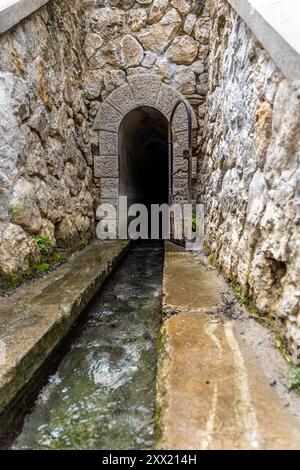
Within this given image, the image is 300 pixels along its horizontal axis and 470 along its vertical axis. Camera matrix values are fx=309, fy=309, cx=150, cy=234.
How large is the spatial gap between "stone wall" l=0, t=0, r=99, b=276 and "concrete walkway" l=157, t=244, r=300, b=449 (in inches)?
59.8

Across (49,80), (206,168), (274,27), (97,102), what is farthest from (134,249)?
(274,27)

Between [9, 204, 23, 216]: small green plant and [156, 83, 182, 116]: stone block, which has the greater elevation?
[156, 83, 182, 116]: stone block

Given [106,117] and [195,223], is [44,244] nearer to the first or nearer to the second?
[195,223]

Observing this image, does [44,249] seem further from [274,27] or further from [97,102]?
[97,102]

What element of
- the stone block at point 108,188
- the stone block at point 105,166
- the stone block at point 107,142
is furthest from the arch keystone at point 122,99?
the stone block at point 108,188

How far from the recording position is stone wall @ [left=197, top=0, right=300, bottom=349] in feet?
4.60

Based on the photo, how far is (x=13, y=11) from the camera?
2.56 meters

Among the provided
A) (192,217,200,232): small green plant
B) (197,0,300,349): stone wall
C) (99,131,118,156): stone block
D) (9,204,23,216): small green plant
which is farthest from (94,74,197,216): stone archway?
(9,204,23,216): small green plant

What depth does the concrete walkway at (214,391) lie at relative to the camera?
100 cm

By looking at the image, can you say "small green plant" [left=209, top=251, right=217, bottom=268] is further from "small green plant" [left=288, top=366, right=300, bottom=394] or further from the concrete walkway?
"small green plant" [left=288, top=366, right=300, bottom=394]

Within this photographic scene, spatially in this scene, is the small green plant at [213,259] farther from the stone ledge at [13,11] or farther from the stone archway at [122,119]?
the stone ledge at [13,11]

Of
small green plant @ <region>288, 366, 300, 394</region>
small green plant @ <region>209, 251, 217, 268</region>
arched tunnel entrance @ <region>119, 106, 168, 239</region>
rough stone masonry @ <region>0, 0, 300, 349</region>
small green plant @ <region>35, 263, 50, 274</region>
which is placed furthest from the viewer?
arched tunnel entrance @ <region>119, 106, 168, 239</region>

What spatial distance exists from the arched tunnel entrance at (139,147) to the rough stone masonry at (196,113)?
56 centimetres

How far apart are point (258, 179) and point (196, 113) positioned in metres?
3.23
